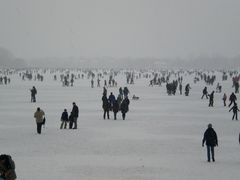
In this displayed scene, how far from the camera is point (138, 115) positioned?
93.6 ft

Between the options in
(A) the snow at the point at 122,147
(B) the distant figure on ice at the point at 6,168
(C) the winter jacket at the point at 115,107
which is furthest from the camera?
(C) the winter jacket at the point at 115,107

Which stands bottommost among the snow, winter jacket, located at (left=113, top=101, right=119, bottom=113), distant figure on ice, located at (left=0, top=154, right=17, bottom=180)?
the snow

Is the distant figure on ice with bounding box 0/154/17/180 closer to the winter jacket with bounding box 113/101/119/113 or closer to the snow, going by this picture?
the snow

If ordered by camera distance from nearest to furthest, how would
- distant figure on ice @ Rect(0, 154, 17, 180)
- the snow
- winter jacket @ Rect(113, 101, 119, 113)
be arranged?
1. distant figure on ice @ Rect(0, 154, 17, 180)
2. the snow
3. winter jacket @ Rect(113, 101, 119, 113)

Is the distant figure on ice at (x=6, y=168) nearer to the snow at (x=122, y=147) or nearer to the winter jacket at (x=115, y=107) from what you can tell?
the snow at (x=122, y=147)

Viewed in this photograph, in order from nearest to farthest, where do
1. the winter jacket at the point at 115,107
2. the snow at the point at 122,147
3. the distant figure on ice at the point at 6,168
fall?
the distant figure on ice at the point at 6,168
the snow at the point at 122,147
the winter jacket at the point at 115,107

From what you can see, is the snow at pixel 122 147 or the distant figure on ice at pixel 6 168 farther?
the snow at pixel 122 147

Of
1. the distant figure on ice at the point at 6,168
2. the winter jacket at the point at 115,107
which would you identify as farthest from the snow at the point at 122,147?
the distant figure on ice at the point at 6,168

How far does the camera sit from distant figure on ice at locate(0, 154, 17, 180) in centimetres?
702

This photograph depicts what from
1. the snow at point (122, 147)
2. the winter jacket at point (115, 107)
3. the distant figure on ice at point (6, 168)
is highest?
the distant figure on ice at point (6, 168)

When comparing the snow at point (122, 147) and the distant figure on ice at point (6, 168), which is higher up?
the distant figure on ice at point (6, 168)

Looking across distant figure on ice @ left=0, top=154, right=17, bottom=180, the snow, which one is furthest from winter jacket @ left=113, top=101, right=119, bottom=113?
distant figure on ice @ left=0, top=154, right=17, bottom=180

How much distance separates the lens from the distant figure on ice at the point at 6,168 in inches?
276

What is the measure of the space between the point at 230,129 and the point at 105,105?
7190mm
